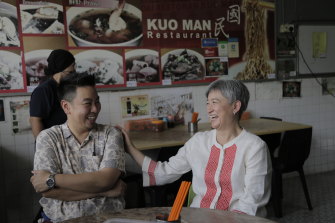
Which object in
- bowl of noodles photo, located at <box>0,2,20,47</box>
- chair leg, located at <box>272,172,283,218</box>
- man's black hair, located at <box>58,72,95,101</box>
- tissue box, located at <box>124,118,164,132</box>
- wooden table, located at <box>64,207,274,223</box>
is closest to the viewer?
wooden table, located at <box>64,207,274,223</box>

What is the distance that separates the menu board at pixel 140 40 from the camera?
142 inches

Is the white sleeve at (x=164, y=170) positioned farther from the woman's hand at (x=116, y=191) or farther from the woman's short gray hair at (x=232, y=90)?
the woman's short gray hair at (x=232, y=90)

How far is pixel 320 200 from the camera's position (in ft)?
13.9

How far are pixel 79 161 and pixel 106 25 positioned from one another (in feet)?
7.42

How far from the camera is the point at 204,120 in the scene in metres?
4.57

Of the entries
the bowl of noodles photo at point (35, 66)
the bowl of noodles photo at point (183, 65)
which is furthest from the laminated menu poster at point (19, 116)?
the bowl of noodles photo at point (183, 65)

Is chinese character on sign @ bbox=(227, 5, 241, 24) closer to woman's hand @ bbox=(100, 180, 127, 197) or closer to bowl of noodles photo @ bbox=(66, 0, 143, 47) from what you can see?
bowl of noodles photo @ bbox=(66, 0, 143, 47)

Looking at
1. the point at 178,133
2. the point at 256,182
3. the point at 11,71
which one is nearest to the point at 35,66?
the point at 11,71

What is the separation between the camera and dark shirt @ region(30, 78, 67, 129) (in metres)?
3.00

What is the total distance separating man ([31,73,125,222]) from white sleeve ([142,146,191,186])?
240 millimetres

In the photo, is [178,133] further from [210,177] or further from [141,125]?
[210,177]

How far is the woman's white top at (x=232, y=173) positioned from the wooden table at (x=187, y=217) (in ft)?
1.09

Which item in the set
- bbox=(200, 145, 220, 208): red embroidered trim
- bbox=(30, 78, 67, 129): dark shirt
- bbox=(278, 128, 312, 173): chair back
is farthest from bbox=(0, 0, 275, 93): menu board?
bbox=(200, 145, 220, 208): red embroidered trim

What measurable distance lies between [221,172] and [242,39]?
2988mm
